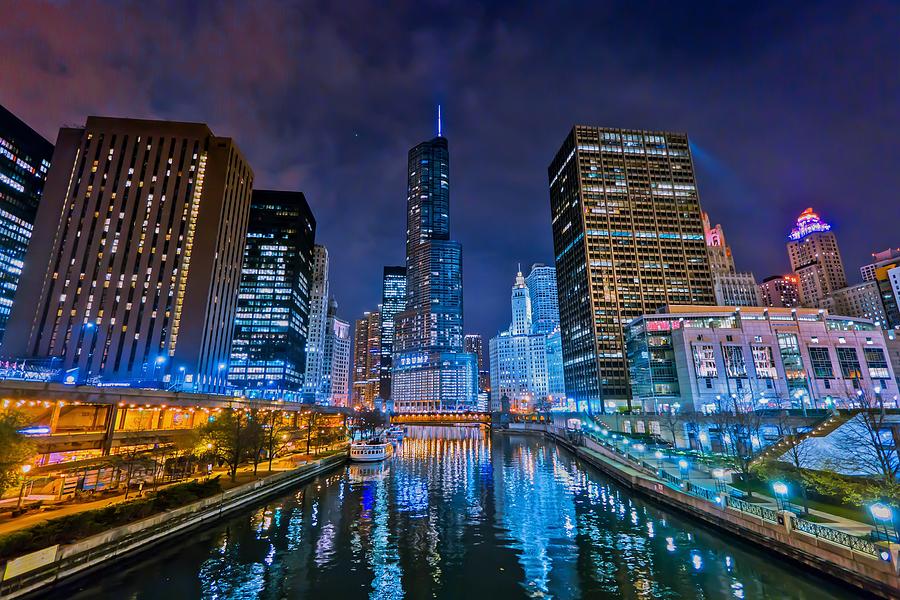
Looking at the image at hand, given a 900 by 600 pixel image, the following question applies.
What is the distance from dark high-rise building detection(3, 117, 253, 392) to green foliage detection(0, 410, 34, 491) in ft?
270

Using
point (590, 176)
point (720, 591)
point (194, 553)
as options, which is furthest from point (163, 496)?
point (590, 176)

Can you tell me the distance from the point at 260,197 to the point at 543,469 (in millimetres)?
176156

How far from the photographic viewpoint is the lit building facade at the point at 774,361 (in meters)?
96.7

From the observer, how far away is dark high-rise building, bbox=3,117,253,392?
102 metres

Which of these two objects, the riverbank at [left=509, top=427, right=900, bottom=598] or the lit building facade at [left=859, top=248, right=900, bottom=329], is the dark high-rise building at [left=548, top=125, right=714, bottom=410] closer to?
the lit building facade at [left=859, top=248, right=900, bottom=329]

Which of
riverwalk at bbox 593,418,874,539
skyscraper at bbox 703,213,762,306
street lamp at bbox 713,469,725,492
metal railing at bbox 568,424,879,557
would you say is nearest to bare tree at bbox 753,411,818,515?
riverwalk at bbox 593,418,874,539

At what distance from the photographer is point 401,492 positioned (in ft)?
171

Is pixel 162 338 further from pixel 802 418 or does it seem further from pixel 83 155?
pixel 802 418

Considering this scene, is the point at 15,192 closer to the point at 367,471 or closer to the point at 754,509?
the point at 367,471

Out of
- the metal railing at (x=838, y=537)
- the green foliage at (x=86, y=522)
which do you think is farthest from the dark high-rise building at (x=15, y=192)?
the metal railing at (x=838, y=537)

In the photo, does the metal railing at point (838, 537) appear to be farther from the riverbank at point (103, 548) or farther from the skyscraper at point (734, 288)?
the skyscraper at point (734, 288)

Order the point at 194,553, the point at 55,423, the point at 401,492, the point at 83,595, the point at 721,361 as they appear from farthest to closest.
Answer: the point at 721,361 < the point at 401,492 < the point at 55,423 < the point at 194,553 < the point at 83,595

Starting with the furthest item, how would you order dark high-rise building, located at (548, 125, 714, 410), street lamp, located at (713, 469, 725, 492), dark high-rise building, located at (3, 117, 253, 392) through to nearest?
dark high-rise building, located at (548, 125, 714, 410), dark high-rise building, located at (3, 117, 253, 392), street lamp, located at (713, 469, 725, 492)

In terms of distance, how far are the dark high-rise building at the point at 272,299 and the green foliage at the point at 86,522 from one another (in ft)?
449
